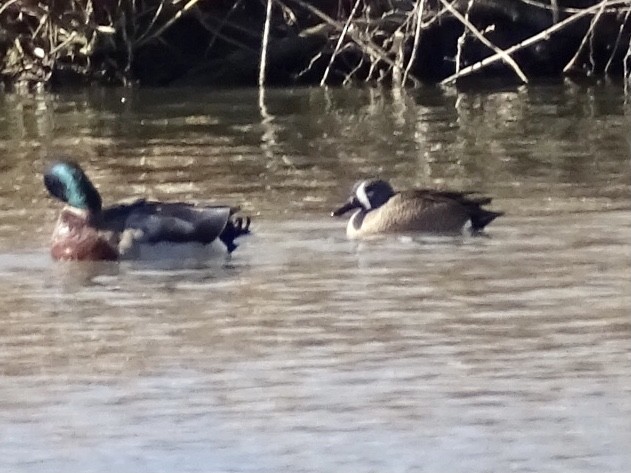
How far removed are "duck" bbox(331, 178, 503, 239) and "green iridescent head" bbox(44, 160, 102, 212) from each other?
1.23m

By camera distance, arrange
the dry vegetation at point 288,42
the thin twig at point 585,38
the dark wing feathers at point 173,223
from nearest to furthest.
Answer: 1. the dark wing feathers at point 173,223
2. the thin twig at point 585,38
3. the dry vegetation at point 288,42

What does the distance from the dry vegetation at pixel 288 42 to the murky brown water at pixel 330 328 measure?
5034mm

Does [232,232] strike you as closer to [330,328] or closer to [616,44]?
[330,328]

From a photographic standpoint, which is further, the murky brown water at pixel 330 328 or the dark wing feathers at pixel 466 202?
the dark wing feathers at pixel 466 202

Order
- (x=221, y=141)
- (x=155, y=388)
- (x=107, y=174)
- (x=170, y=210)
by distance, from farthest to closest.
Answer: (x=221, y=141) < (x=107, y=174) < (x=170, y=210) < (x=155, y=388)

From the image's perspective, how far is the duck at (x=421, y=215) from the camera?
32.6 ft

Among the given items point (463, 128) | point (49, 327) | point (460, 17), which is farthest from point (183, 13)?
point (49, 327)

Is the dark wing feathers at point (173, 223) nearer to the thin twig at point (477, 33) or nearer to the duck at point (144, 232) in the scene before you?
the duck at point (144, 232)

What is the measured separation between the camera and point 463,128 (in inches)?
580

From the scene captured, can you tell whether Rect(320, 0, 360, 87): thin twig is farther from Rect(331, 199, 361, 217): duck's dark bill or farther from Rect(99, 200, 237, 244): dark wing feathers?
Rect(99, 200, 237, 244): dark wing feathers

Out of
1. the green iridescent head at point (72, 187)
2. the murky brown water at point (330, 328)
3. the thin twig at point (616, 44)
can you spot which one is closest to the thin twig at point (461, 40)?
the thin twig at point (616, 44)

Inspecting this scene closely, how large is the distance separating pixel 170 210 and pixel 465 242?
54.3 inches

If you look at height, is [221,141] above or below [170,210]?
below

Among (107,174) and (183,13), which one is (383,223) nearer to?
(107,174)
